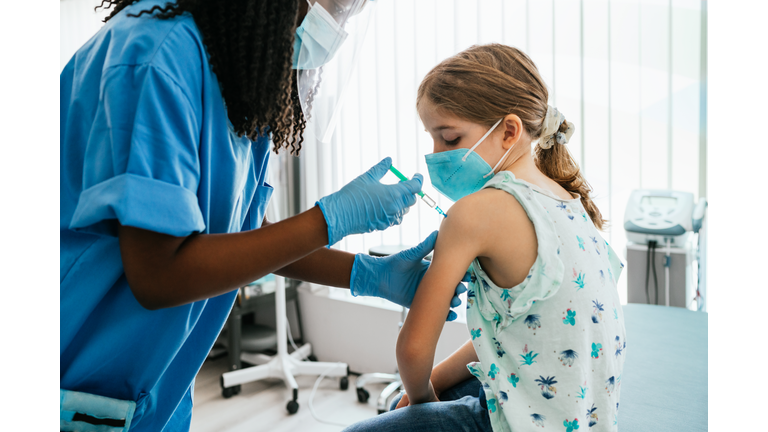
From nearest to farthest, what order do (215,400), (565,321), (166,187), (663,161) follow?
(166,187), (565,321), (663,161), (215,400)

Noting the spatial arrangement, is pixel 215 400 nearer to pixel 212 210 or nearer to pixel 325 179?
pixel 325 179

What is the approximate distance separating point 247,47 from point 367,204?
0.34m

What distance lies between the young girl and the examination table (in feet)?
1.26

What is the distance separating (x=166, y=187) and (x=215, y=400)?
2.35 m

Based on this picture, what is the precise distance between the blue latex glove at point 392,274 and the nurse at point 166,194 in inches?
8.0

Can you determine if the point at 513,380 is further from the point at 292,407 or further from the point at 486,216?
the point at 292,407

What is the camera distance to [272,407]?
2516 mm

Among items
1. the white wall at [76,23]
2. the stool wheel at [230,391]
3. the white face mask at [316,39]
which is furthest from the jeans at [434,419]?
the white wall at [76,23]

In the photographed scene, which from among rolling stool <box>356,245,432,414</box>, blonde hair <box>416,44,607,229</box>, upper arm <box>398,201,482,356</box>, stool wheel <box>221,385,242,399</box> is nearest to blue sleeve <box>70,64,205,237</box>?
upper arm <box>398,201,482,356</box>

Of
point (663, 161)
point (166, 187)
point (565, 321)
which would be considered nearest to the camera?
point (166, 187)

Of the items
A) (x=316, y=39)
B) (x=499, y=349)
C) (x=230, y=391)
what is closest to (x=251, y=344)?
(x=230, y=391)

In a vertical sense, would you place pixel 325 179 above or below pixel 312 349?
above

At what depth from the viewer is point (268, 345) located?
118 inches

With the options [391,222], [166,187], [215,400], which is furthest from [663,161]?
[215,400]
